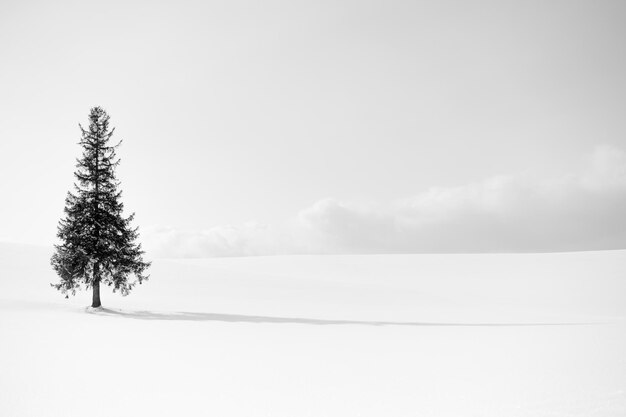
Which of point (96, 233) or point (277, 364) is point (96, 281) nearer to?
point (96, 233)

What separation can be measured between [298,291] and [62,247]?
20.6 meters

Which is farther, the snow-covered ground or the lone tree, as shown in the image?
the lone tree

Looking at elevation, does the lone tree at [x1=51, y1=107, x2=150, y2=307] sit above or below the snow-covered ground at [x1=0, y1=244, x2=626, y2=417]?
above

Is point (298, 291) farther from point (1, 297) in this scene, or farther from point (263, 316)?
point (1, 297)

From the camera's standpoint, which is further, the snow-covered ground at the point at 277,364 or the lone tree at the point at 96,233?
the lone tree at the point at 96,233

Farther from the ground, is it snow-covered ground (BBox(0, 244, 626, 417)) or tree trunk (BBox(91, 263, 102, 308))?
tree trunk (BBox(91, 263, 102, 308))

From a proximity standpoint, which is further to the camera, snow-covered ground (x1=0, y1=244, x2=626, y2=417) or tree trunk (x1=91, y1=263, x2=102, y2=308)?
tree trunk (x1=91, y1=263, x2=102, y2=308)

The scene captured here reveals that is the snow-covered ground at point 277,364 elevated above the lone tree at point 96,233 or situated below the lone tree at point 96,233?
below

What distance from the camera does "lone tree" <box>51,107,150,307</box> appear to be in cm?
2295

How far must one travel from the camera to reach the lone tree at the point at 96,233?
22953 millimetres

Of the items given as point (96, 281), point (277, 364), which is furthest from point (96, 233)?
point (277, 364)

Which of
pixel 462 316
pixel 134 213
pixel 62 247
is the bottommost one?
pixel 462 316

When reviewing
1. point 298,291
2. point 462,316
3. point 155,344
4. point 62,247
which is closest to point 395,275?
point 298,291

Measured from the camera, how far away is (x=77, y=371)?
30.1 feet
